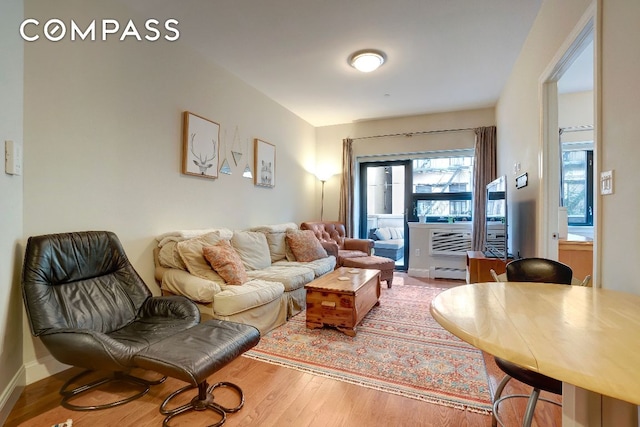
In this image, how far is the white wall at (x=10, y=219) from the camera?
162 cm

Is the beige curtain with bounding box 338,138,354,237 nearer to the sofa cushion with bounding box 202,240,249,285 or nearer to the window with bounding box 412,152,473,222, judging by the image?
the window with bounding box 412,152,473,222

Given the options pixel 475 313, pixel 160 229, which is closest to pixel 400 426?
pixel 475 313

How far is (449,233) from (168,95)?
4.32 m

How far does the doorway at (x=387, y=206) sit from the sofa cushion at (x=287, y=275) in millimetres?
2593

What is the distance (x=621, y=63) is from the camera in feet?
4.72

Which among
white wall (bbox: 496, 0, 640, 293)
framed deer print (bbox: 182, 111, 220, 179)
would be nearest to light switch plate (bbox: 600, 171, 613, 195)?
white wall (bbox: 496, 0, 640, 293)

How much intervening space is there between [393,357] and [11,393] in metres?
2.33

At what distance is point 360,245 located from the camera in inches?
188

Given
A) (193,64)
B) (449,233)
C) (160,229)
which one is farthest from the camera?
(449,233)

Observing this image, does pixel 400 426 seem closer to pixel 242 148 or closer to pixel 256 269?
pixel 256 269

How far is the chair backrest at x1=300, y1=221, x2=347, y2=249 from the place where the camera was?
4734 millimetres

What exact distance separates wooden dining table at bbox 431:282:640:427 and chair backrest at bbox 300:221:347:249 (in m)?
3.52

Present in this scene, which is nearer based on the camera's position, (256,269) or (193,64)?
(193,64)

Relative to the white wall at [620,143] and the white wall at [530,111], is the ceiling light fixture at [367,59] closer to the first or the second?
the white wall at [530,111]
